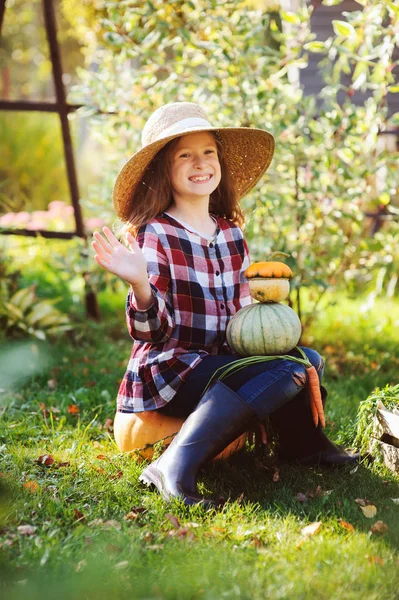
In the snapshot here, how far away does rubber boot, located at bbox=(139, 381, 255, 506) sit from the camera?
2.66 metres

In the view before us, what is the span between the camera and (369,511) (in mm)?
2602

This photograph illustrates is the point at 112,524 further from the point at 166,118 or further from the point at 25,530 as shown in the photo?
the point at 166,118

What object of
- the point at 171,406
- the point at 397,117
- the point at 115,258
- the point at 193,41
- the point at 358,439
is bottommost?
the point at 358,439

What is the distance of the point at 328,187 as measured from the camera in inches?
178

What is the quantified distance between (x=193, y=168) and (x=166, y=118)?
0.78 feet

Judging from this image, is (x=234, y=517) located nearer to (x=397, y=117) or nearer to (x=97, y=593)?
(x=97, y=593)

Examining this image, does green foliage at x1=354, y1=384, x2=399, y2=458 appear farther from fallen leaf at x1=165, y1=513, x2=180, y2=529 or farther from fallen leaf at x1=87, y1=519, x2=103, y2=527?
fallen leaf at x1=87, y1=519, x2=103, y2=527

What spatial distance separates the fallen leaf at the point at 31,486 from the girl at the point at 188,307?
393 millimetres

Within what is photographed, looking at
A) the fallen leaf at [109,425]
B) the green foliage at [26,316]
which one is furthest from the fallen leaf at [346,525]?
the green foliage at [26,316]

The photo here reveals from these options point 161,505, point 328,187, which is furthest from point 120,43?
point 161,505

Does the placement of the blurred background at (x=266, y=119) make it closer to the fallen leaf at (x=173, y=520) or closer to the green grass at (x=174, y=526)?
the green grass at (x=174, y=526)

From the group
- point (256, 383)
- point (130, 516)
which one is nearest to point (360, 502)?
point (256, 383)

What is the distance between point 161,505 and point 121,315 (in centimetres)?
338

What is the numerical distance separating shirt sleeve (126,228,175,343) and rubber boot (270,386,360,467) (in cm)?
58
